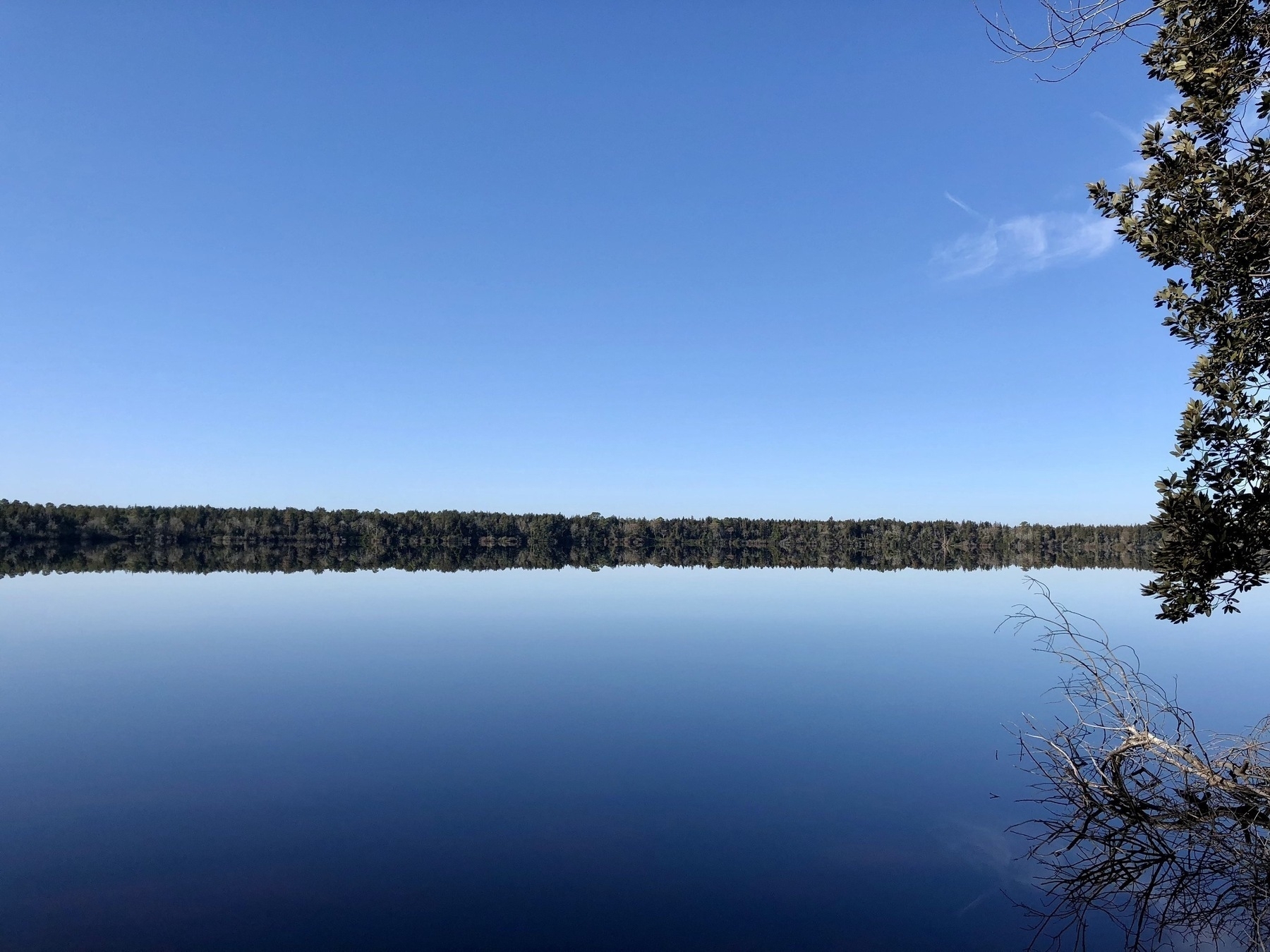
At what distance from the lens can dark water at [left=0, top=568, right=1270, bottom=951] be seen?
7957mm

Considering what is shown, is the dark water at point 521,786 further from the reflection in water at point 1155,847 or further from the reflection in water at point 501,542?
the reflection in water at point 501,542

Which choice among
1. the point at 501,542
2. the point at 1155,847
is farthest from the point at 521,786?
the point at 501,542

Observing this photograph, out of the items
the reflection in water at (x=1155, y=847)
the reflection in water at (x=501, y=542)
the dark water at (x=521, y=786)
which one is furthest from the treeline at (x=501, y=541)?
the reflection in water at (x=1155, y=847)

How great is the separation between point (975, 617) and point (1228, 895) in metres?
27.7

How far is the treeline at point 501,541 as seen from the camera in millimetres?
83375

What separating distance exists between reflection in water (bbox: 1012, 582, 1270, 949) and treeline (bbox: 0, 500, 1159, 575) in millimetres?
60946

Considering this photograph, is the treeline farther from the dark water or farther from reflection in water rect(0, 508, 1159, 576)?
the dark water

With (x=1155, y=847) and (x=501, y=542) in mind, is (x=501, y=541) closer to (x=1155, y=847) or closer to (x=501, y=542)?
(x=501, y=542)

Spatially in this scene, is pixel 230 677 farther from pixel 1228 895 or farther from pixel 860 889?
pixel 1228 895

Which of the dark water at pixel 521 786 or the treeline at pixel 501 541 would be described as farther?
the treeline at pixel 501 541

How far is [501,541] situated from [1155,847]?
164 metres

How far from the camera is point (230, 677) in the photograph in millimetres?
19609

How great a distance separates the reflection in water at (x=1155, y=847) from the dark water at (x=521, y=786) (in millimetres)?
582

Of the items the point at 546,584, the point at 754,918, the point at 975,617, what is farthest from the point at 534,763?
the point at 546,584
